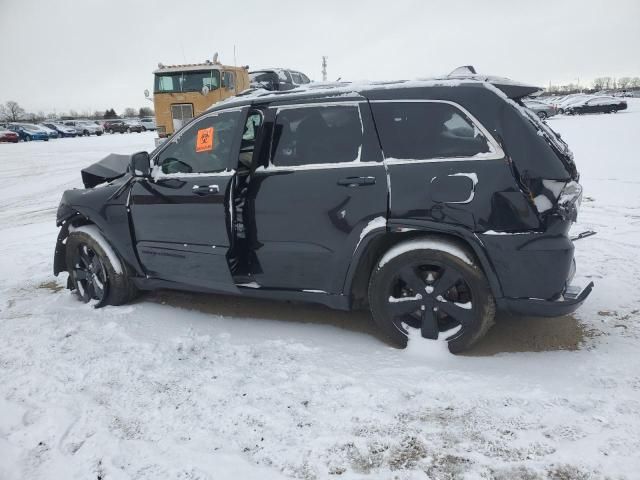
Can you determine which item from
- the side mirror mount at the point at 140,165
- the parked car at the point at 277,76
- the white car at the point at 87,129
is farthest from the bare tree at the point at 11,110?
the side mirror mount at the point at 140,165

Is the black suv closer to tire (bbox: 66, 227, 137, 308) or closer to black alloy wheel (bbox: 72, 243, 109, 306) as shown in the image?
tire (bbox: 66, 227, 137, 308)

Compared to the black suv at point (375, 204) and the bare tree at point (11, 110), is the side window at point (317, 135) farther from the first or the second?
the bare tree at point (11, 110)

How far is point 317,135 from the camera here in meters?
3.55

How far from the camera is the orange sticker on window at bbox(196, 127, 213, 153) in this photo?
392cm

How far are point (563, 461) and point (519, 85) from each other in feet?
8.03

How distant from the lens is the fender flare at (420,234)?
311 centimetres

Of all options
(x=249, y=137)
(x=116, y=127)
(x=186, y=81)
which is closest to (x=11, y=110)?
(x=116, y=127)

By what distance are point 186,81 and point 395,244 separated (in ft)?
43.0

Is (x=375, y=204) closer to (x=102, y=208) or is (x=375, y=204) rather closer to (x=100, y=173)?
(x=102, y=208)

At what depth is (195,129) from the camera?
3988 mm

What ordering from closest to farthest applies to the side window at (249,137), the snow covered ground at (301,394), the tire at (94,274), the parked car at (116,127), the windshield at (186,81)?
1. the snow covered ground at (301,394)
2. the side window at (249,137)
3. the tire at (94,274)
4. the windshield at (186,81)
5. the parked car at (116,127)

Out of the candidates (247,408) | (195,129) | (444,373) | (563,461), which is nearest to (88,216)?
(195,129)

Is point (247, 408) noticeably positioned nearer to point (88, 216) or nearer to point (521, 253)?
point (521, 253)

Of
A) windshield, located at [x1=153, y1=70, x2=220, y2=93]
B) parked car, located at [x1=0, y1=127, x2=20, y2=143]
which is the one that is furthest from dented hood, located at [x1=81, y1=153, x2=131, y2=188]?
parked car, located at [x1=0, y1=127, x2=20, y2=143]
